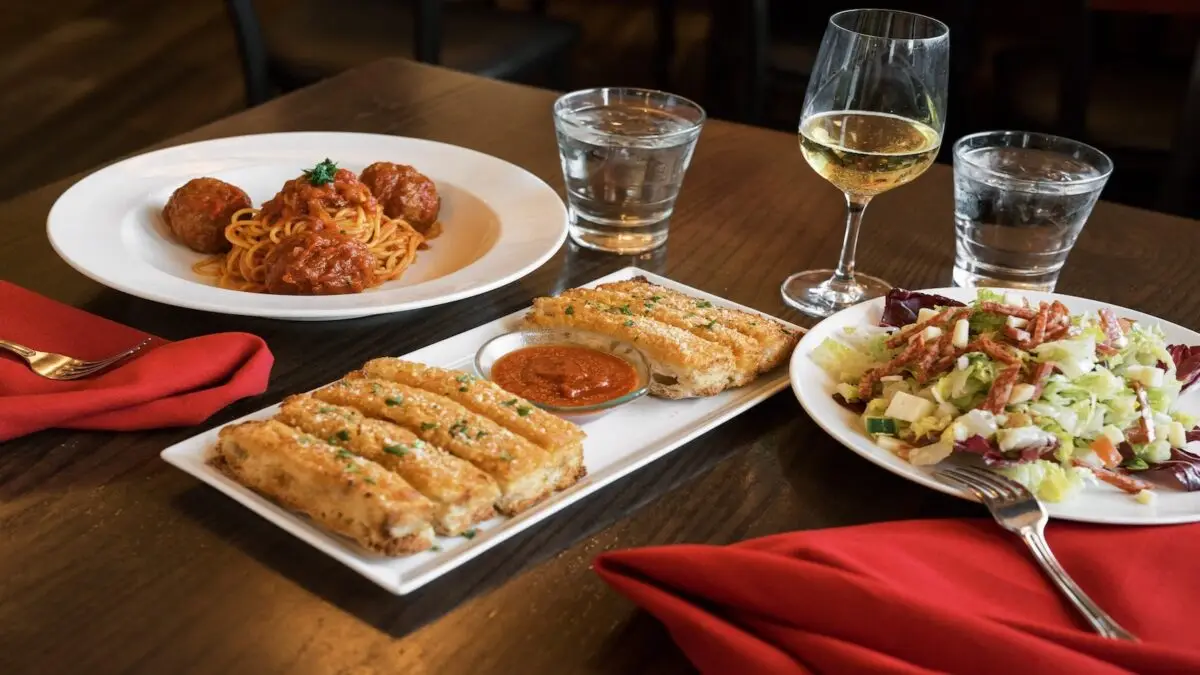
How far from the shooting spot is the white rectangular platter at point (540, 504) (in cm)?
119

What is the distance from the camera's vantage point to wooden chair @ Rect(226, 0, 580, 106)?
420 cm

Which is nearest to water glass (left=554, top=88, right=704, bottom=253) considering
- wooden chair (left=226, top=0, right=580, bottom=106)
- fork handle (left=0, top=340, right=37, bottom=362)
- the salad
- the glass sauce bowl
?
the glass sauce bowl

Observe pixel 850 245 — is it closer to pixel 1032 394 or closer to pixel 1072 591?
pixel 1032 394

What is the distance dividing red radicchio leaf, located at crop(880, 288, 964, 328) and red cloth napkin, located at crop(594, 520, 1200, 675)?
0.52m

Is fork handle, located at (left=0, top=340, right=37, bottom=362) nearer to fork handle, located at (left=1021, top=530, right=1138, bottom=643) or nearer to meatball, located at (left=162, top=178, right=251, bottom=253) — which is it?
meatball, located at (left=162, top=178, right=251, bottom=253)

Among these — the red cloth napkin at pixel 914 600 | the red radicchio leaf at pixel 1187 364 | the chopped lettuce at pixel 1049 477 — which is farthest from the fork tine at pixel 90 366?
the red radicchio leaf at pixel 1187 364

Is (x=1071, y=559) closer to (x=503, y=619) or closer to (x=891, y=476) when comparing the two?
(x=891, y=476)

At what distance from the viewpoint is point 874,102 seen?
1.89 meters

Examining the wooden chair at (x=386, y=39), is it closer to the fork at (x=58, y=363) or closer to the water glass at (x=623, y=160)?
the water glass at (x=623, y=160)

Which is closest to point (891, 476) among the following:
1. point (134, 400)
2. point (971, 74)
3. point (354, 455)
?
point (354, 455)

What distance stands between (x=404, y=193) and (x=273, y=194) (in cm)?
33

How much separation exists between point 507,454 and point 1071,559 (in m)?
0.65

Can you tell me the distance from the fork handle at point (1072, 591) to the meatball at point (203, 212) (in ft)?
4.92

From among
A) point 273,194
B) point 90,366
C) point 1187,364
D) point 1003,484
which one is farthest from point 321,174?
point 1187,364
